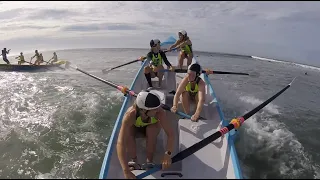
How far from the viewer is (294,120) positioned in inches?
451

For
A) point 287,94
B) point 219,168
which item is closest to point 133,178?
point 219,168

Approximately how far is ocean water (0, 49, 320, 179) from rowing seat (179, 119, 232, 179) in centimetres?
147

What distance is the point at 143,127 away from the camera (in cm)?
545

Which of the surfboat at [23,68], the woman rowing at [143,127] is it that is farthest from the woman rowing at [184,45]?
the surfboat at [23,68]

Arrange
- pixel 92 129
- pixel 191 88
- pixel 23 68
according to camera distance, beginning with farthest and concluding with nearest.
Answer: pixel 23 68
pixel 92 129
pixel 191 88

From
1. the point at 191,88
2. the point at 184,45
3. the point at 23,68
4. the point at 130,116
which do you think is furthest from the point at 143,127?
the point at 23,68

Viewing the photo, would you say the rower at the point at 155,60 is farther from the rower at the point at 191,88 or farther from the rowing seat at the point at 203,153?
the rowing seat at the point at 203,153

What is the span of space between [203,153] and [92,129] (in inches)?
203

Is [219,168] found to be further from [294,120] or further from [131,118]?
[294,120]

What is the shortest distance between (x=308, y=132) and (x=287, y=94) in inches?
248

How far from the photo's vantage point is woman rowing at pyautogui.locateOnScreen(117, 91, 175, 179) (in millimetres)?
4777

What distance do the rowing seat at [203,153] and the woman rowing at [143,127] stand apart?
2.52ft

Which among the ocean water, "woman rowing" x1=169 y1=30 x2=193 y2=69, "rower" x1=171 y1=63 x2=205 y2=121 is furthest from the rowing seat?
"woman rowing" x1=169 y1=30 x2=193 y2=69

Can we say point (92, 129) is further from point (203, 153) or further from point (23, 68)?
point (23, 68)
